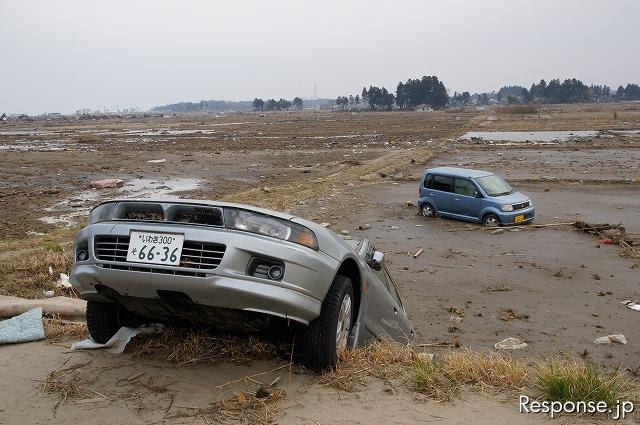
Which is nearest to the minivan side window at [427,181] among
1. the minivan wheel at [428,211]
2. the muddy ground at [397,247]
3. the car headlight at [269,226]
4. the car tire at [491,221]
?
the minivan wheel at [428,211]

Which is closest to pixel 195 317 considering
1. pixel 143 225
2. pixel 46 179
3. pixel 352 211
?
pixel 143 225

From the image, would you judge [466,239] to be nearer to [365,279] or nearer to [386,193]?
[386,193]

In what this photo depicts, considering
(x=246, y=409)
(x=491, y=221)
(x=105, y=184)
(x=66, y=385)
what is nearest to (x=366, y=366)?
(x=246, y=409)

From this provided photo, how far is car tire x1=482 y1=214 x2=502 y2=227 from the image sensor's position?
15.4 meters

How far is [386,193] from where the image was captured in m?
21.9

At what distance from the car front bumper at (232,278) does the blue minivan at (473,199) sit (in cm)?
1278

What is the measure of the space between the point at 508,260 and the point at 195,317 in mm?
9768

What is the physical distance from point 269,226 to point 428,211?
14.1 meters

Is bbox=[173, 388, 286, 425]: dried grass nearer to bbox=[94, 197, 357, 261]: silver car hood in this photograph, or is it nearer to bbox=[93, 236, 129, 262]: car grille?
bbox=[94, 197, 357, 261]: silver car hood

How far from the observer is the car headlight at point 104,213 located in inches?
152

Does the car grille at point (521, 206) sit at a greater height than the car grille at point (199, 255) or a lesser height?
lesser

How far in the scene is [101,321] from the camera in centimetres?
432

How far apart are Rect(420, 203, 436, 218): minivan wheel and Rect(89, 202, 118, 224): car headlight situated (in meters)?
14.1

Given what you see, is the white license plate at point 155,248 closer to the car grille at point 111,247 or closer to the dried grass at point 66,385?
the car grille at point 111,247
